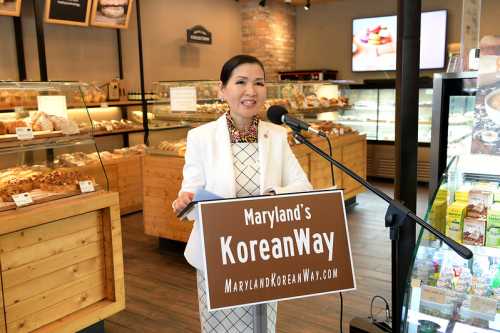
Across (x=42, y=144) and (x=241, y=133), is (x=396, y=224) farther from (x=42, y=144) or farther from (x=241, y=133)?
(x=42, y=144)

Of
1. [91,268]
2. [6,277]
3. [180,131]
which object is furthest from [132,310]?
[180,131]

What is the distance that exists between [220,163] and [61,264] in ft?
4.87

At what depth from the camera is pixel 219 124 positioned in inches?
73.2

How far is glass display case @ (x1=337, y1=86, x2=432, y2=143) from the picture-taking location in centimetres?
759

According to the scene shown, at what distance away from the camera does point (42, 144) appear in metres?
2.91

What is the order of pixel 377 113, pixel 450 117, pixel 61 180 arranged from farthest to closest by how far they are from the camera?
pixel 377 113 → pixel 61 180 → pixel 450 117

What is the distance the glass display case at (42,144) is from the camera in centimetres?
272

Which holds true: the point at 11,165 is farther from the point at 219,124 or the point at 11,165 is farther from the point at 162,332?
the point at 219,124

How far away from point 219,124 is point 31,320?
170 centimetres

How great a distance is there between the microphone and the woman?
0.79ft

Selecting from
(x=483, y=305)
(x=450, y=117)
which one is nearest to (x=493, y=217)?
(x=483, y=305)

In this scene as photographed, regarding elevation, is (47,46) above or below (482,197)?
above

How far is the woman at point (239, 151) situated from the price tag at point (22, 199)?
1.25 metres

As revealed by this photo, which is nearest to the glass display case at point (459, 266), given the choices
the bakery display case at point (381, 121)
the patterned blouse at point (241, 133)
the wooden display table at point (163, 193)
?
the patterned blouse at point (241, 133)
